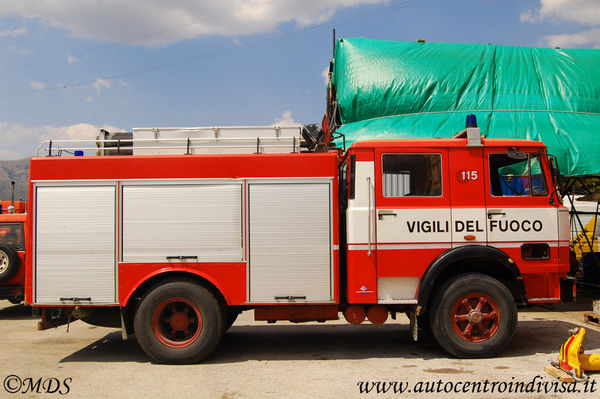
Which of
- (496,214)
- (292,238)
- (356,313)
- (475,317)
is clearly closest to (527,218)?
(496,214)

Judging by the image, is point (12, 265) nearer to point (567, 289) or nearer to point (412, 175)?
point (412, 175)

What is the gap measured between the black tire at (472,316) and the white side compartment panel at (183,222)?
2.71m

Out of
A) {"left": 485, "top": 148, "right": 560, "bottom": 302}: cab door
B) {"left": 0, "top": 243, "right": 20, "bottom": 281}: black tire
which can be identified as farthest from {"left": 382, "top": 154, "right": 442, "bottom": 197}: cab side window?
{"left": 0, "top": 243, "right": 20, "bottom": 281}: black tire

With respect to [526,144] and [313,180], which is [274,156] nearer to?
[313,180]

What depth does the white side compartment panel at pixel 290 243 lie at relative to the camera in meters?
6.07

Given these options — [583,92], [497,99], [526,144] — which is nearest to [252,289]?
[526,144]

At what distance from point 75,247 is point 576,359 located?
623 cm

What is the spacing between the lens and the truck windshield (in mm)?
9781

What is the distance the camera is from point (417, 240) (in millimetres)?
6027

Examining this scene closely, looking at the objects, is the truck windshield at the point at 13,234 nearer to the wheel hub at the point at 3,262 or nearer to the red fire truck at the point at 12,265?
the red fire truck at the point at 12,265

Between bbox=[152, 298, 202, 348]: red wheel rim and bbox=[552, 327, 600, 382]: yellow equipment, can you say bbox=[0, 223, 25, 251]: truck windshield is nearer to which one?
bbox=[152, 298, 202, 348]: red wheel rim

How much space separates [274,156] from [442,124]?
5956 mm

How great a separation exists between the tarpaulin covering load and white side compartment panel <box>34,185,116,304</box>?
6586 mm

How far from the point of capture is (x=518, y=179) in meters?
6.23
